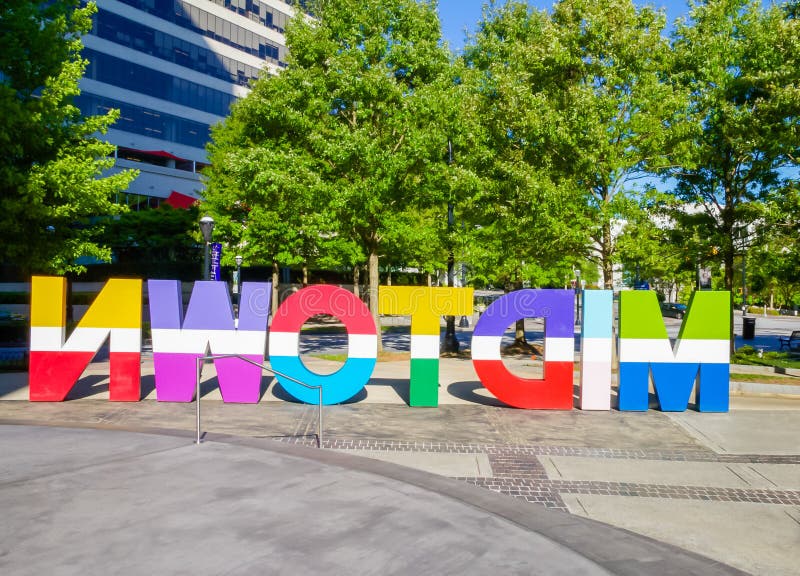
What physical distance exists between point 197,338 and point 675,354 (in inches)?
438

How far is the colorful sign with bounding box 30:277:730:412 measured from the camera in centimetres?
1402

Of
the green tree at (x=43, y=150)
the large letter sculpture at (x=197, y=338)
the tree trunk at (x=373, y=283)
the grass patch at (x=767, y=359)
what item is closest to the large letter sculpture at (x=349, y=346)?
the large letter sculpture at (x=197, y=338)

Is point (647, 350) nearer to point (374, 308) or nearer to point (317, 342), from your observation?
point (374, 308)

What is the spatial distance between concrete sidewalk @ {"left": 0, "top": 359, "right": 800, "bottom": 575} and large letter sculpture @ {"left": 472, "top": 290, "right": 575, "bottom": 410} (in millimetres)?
424

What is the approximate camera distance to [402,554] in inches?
233

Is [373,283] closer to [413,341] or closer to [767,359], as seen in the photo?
[413,341]

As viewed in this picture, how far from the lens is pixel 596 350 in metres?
14.1

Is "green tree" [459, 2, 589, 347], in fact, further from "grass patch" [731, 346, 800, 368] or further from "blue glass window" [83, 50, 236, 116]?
"blue glass window" [83, 50, 236, 116]

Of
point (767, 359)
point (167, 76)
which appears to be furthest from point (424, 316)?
point (167, 76)

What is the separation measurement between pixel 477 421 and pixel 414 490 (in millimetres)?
5185

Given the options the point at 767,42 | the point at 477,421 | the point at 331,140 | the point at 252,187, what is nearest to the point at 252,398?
the point at 477,421

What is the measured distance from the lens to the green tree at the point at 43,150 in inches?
741

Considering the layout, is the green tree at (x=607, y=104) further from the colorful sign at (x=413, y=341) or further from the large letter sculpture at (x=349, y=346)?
the large letter sculpture at (x=349, y=346)

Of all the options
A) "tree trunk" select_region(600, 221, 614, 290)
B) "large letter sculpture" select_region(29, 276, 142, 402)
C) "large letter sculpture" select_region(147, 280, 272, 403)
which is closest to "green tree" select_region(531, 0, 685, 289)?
"tree trunk" select_region(600, 221, 614, 290)
